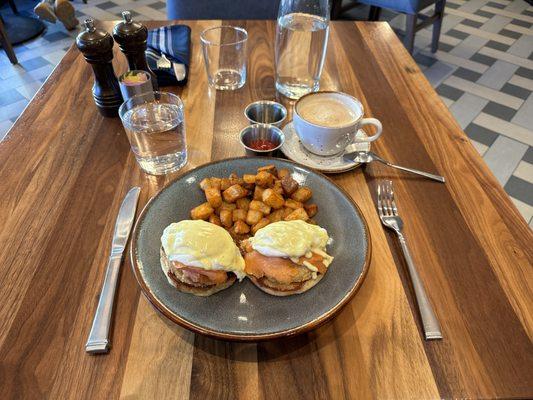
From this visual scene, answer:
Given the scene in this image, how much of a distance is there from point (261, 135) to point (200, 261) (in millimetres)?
467

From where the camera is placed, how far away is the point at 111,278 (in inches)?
27.7

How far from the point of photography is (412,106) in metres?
1.18

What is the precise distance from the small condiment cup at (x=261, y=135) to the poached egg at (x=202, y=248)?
34 centimetres

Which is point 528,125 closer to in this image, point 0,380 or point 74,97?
point 74,97

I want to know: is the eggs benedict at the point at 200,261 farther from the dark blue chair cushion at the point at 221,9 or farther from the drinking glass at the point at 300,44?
the dark blue chair cushion at the point at 221,9

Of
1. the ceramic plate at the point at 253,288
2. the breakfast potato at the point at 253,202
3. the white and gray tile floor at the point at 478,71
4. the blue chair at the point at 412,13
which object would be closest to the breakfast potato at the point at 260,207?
the breakfast potato at the point at 253,202

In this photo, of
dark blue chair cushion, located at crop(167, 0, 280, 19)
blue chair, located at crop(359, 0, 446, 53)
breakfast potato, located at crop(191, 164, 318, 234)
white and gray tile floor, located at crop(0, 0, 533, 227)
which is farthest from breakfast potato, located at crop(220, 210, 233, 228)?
blue chair, located at crop(359, 0, 446, 53)

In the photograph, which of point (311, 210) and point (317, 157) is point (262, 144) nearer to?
point (317, 157)

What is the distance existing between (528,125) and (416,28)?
3.43 ft

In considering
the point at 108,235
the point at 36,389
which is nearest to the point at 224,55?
the point at 108,235

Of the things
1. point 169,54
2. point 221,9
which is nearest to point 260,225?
point 169,54

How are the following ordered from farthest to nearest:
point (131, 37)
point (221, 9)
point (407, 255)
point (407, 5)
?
point (407, 5) < point (221, 9) < point (131, 37) < point (407, 255)

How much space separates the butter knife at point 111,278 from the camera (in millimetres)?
620

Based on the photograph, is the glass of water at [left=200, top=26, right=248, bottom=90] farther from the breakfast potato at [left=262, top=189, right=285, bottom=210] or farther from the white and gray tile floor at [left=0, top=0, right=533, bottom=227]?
the white and gray tile floor at [left=0, top=0, right=533, bottom=227]
